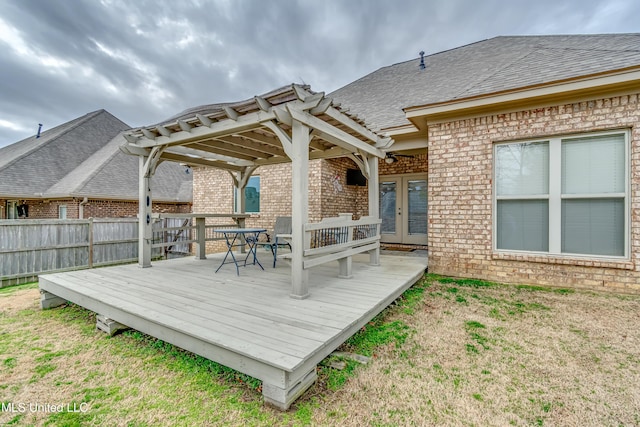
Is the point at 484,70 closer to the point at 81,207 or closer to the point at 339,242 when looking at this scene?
the point at 339,242

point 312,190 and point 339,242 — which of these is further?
point 312,190

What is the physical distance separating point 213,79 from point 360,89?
12125mm

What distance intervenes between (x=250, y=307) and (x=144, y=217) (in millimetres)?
3170

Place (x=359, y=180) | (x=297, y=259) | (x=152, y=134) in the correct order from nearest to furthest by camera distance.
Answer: (x=297, y=259), (x=152, y=134), (x=359, y=180)

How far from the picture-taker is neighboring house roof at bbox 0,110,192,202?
10.9 meters

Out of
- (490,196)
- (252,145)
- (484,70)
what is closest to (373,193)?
(490,196)

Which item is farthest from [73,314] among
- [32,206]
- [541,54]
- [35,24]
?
[32,206]

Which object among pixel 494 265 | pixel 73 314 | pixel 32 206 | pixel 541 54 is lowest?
pixel 73 314

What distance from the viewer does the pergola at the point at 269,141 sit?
3117 mm

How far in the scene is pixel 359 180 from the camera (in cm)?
840

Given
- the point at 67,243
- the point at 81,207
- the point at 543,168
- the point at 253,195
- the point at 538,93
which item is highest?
the point at 538,93

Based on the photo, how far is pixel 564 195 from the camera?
4.24m

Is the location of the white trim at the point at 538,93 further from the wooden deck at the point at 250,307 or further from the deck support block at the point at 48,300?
the deck support block at the point at 48,300

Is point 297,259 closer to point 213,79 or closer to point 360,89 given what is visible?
point 360,89
